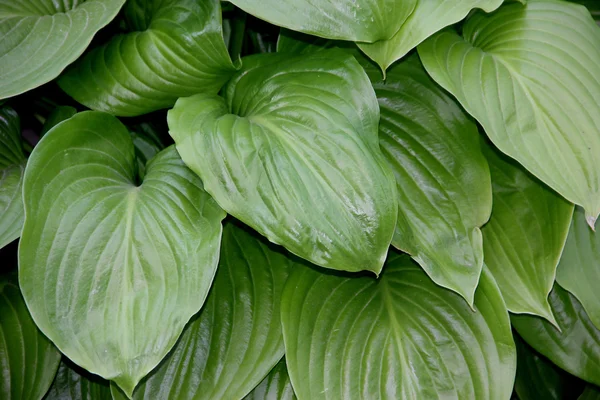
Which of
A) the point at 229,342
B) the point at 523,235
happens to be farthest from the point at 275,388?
the point at 523,235

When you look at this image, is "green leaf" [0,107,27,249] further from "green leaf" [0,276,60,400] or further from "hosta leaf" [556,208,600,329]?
"hosta leaf" [556,208,600,329]

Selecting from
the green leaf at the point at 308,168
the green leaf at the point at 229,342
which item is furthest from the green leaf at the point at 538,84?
the green leaf at the point at 229,342

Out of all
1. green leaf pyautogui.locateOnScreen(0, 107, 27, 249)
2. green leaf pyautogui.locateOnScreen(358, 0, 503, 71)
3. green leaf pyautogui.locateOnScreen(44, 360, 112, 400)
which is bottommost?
green leaf pyautogui.locateOnScreen(44, 360, 112, 400)

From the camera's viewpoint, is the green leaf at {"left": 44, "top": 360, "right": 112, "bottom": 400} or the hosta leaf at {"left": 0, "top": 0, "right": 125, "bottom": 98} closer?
the hosta leaf at {"left": 0, "top": 0, "right": 125, "bottom": 98}

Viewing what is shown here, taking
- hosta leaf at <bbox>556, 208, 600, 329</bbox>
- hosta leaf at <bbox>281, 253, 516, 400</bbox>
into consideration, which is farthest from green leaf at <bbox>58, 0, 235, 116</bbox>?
hosta leaf at <bbox>556, 208, 600, 329</bbox>

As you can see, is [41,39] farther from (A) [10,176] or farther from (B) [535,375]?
(B) [535,375]

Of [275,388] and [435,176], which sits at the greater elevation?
[435,176]

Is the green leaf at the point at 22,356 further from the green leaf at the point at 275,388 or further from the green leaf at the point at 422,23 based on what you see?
the green leaf at the point at 422,23
